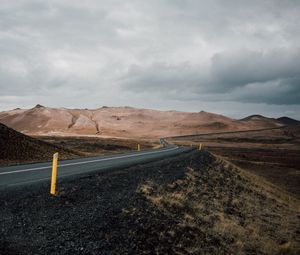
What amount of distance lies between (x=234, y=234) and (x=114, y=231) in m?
5.04

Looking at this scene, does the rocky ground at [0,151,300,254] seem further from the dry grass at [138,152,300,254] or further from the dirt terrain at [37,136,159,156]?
the dirt terrain at [37,136,159,156]

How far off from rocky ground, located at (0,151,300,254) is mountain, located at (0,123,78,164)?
12.8 metres

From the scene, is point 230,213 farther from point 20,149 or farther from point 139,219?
point 20,149

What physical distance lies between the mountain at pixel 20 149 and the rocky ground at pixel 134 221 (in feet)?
41.9

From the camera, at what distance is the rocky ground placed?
7.33 meters

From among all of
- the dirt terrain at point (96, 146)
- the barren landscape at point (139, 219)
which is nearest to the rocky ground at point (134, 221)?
the barren landscape at point (139, 219)

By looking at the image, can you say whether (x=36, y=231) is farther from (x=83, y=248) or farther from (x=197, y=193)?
(x=197, y=193)

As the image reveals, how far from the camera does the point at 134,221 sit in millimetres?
9250

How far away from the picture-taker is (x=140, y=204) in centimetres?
1105

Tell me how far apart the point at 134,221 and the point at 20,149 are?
70.2 feet

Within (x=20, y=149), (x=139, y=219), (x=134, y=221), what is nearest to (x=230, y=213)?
(x=139, y=219)

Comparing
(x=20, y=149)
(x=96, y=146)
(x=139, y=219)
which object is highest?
(x=139, y=219)

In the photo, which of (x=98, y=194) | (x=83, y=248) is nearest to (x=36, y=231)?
(x=83, y=248)

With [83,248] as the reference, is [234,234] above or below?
below
